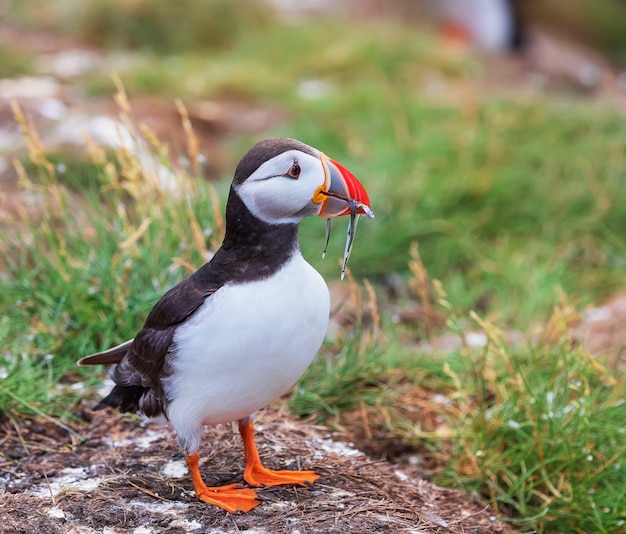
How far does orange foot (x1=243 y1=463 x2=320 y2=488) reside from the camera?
10.2 feet

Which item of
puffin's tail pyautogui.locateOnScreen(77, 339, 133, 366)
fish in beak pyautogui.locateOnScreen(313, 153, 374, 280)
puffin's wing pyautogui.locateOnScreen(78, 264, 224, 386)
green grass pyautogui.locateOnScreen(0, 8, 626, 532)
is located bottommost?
green grass pyautogui.locateOnScreen(0, 8, 626, 532)

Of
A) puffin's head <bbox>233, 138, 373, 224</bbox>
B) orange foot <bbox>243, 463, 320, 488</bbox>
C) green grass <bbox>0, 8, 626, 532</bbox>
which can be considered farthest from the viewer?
green grass <bbox>0, 8, 626, 532</bbox>

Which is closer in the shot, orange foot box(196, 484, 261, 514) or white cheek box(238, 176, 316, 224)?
white cheek box(238, 176, 316, 224)

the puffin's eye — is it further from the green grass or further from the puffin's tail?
the green grass

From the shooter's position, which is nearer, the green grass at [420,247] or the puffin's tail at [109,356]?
the puffin's tail at [109,356]

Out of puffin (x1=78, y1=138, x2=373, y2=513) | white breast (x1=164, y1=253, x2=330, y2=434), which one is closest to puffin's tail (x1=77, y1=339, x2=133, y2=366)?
puffin (x1=78, y1=138, x2=373, y2=513)

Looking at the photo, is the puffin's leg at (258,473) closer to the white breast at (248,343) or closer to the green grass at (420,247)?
the white breast at (248,343)

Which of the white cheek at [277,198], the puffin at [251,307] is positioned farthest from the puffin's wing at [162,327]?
the white cheek at [277,198]

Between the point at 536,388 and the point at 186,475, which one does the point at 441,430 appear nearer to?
the point at 536,388

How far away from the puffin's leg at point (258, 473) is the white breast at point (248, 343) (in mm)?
252

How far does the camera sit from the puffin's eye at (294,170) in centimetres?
272

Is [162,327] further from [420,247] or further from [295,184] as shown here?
[420,247]

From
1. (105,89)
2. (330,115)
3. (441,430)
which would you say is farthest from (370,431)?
(105,89)

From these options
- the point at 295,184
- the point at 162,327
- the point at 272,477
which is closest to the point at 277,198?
the point at 295,184
